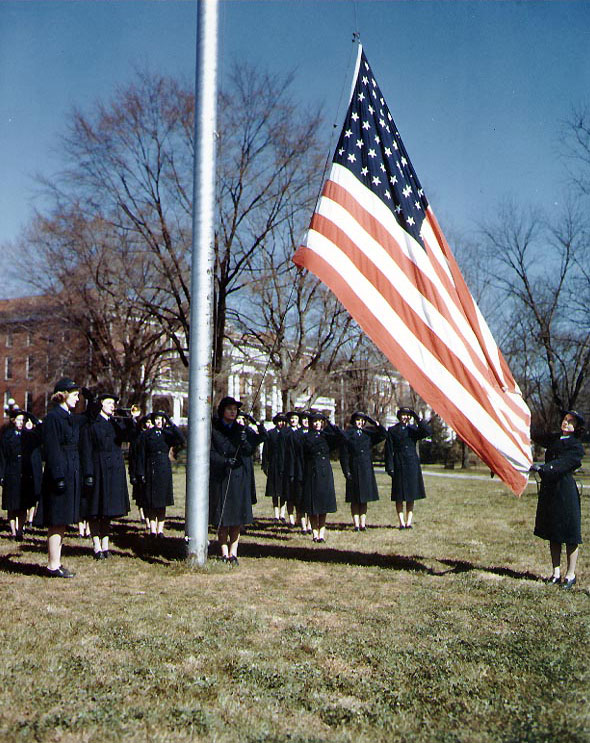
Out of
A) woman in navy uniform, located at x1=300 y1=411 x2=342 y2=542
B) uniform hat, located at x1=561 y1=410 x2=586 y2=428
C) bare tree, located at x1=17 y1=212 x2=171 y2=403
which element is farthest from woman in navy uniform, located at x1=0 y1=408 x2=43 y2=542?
bare tree, located at x1=17 y1=212 x2=171 y2=403

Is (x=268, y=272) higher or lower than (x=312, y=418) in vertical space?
higher

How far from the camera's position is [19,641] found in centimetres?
516

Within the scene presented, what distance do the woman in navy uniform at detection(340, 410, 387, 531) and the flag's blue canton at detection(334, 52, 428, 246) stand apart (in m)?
5.07

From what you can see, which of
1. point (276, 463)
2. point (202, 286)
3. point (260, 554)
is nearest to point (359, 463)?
point (276, 463)

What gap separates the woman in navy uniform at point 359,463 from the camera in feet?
39.2

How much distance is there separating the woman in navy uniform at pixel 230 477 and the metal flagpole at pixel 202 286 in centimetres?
23

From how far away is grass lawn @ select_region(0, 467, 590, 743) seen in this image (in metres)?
3.95

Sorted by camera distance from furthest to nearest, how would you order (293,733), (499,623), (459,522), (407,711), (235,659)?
1. (459,522)
2. (499,623)
3. (235,659)
4. (407,711)
5. (293,733)

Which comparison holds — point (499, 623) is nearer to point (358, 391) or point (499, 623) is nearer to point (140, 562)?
point (140, 562)

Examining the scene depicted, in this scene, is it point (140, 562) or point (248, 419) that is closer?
point (140, 562)

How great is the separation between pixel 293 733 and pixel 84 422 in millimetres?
5739

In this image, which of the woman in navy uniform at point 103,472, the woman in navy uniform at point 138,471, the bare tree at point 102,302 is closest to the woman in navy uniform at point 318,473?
the woman in navy uniform at point 138,471

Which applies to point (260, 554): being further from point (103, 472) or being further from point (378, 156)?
point (378, 156)

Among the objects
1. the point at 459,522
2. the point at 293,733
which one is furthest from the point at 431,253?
the point at 459,522
